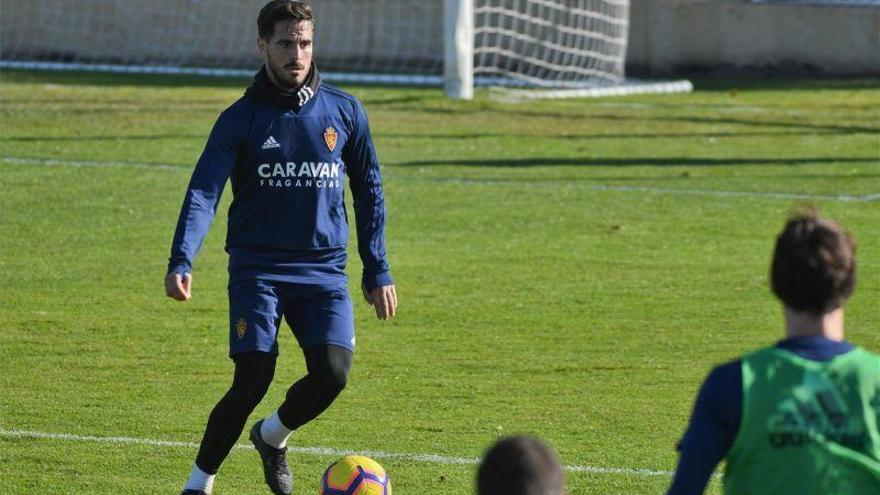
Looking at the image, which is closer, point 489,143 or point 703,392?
point 703,392

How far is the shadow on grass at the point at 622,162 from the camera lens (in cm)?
1639

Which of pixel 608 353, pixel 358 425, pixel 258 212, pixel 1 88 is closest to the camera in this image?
pixel 258 212

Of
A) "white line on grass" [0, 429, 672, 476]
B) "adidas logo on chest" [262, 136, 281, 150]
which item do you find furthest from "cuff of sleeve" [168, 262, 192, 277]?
"white line on grass" [0, 429, 672, 476]

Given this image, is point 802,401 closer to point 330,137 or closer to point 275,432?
point 330,137

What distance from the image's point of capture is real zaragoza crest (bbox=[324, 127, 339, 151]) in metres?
6.46

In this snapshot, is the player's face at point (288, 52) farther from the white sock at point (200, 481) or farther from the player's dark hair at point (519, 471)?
the player's dark hair at point (519, 471)

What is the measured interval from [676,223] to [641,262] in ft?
5.46

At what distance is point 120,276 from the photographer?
11289mm

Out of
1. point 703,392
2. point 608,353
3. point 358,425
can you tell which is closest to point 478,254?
point 608,353

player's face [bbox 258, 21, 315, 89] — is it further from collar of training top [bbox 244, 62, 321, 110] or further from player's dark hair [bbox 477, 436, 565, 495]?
player's dark hair [bbox 477, 436, 565, 495]

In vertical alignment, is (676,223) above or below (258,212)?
below

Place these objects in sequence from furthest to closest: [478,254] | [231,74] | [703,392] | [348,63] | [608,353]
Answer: [348,63] → [231,74] → [478,254] → [608,353] → [703,392]

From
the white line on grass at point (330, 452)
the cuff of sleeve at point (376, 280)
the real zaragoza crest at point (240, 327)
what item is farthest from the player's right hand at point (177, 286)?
the white line on grass at point (330, 452)

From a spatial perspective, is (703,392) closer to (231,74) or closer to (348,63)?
(231,74)
